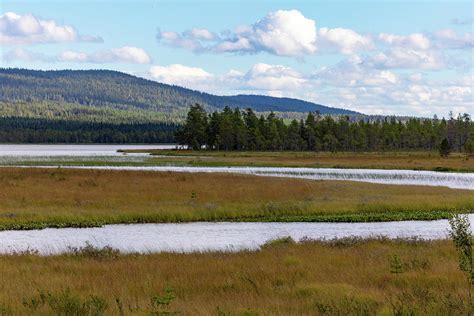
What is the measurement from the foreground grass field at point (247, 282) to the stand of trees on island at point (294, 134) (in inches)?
5352

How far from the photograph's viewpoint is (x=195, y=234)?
29.9 meters

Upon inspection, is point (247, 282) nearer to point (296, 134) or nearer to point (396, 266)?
point (396, 266)

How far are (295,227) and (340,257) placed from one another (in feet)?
41.1

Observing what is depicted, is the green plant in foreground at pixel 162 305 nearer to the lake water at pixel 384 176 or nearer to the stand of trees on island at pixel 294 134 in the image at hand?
the lake water at pixel 384 176

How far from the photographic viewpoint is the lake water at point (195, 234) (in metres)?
25.9

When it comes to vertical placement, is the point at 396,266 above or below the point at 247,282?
above

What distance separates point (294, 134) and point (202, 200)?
12810cm

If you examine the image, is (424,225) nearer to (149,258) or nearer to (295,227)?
(295,227)

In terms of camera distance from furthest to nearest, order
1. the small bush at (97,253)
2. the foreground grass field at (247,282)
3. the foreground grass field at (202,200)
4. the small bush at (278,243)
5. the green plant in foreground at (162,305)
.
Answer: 1. the foreground grass field at (202,200)
2. the small bush at (278,243)
3. the small bush at (97,253)
4. the foreground grass field at (247,282)
5. the green plant in foreground at (162,305)

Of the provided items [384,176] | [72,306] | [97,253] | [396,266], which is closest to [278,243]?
[97,253]

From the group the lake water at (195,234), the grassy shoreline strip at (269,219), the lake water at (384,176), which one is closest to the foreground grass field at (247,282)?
the lake water at (195,234)

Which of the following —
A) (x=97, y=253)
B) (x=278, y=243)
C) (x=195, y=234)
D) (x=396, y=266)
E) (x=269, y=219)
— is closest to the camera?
(x=396, y=266)

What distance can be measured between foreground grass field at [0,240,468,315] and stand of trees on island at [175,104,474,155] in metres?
136

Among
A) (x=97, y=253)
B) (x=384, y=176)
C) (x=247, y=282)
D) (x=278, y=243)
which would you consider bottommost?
(x=384, y=176)
